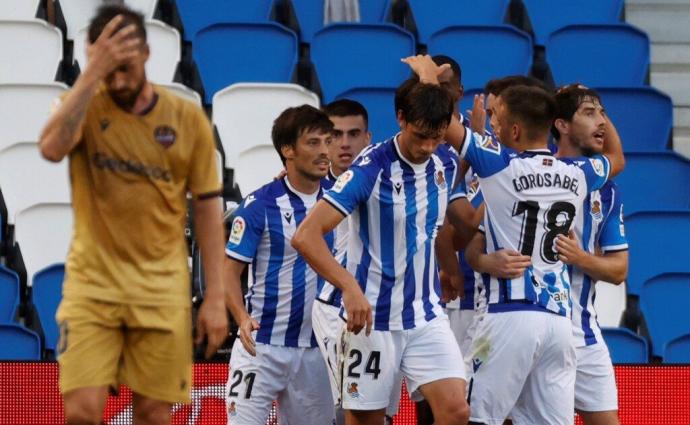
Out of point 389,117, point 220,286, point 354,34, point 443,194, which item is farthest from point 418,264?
point 354,34

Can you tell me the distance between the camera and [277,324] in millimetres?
7715

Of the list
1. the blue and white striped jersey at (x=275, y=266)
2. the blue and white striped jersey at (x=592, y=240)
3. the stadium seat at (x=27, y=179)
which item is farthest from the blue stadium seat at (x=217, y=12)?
the blue and white striped jersey at (x=592, y=240)

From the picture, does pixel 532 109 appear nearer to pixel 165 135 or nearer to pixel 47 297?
pixel 165 135

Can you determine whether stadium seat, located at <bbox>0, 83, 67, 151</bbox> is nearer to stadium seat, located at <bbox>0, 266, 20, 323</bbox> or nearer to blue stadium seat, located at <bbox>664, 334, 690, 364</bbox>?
stadium seat, located at <bbox>0, 266, 20, 323</bbox>

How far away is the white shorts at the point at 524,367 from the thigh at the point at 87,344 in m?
1.96

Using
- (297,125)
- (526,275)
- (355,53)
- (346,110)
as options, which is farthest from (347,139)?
(355,53)

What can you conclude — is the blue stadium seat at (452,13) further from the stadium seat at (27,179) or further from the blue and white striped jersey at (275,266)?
the blue and white striped jersey at (275,266)

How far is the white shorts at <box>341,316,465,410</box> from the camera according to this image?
7.08 metres

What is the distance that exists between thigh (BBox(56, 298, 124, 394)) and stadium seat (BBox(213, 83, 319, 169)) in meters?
5.00

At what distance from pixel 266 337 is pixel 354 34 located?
14.2 feet

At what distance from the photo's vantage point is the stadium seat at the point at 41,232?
1009 cm

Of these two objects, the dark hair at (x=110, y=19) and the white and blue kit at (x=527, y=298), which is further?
the white and blue kit at (x=527, y=298)

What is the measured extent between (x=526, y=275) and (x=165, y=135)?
6.71ft

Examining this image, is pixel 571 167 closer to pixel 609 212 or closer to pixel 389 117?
pixel 609 212
